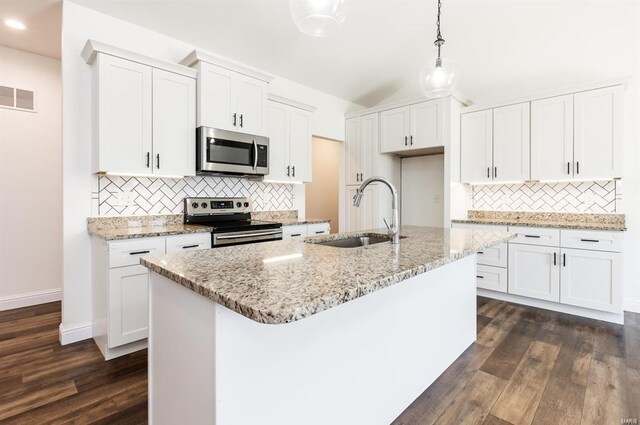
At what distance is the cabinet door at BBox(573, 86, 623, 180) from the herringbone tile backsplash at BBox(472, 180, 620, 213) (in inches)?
12.1

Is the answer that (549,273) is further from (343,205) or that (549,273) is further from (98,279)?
(98,279)

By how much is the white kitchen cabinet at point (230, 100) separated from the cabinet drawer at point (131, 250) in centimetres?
120

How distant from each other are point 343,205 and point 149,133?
2.97 meters

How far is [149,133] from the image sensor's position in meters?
2.72

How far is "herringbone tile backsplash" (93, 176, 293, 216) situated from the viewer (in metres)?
2.80

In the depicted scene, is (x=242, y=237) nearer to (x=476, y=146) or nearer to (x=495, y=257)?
(x=495, y=257)

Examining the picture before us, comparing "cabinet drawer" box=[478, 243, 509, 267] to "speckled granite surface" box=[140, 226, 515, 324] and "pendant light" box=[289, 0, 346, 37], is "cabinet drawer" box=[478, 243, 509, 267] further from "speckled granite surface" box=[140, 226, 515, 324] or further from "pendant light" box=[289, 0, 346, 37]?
"pendant light" box=[289, 0, 346, 37]

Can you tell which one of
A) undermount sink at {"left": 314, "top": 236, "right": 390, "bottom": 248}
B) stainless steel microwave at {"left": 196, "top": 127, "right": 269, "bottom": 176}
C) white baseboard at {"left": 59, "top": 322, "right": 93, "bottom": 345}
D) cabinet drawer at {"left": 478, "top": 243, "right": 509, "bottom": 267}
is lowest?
white baseboard at {"left": 59, "top": 322, "right": 93, "bottom": 345}

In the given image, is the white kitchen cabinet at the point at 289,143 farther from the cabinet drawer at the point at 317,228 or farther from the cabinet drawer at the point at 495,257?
the cabinet drawer at the point at 495,257

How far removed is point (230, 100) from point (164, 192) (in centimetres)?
109

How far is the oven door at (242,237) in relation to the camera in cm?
276

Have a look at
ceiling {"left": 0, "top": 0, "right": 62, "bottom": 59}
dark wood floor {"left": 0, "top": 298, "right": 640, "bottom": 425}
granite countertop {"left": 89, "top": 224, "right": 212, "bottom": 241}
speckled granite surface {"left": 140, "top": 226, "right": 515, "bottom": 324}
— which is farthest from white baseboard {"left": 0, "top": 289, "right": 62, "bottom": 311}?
speckled granite surface {"left": 140, "top": 226, "right": 515, "bottom": 324}

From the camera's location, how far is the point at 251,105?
131 inches

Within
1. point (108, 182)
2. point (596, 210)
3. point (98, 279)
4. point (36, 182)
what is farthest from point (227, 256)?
point (596, 210)
